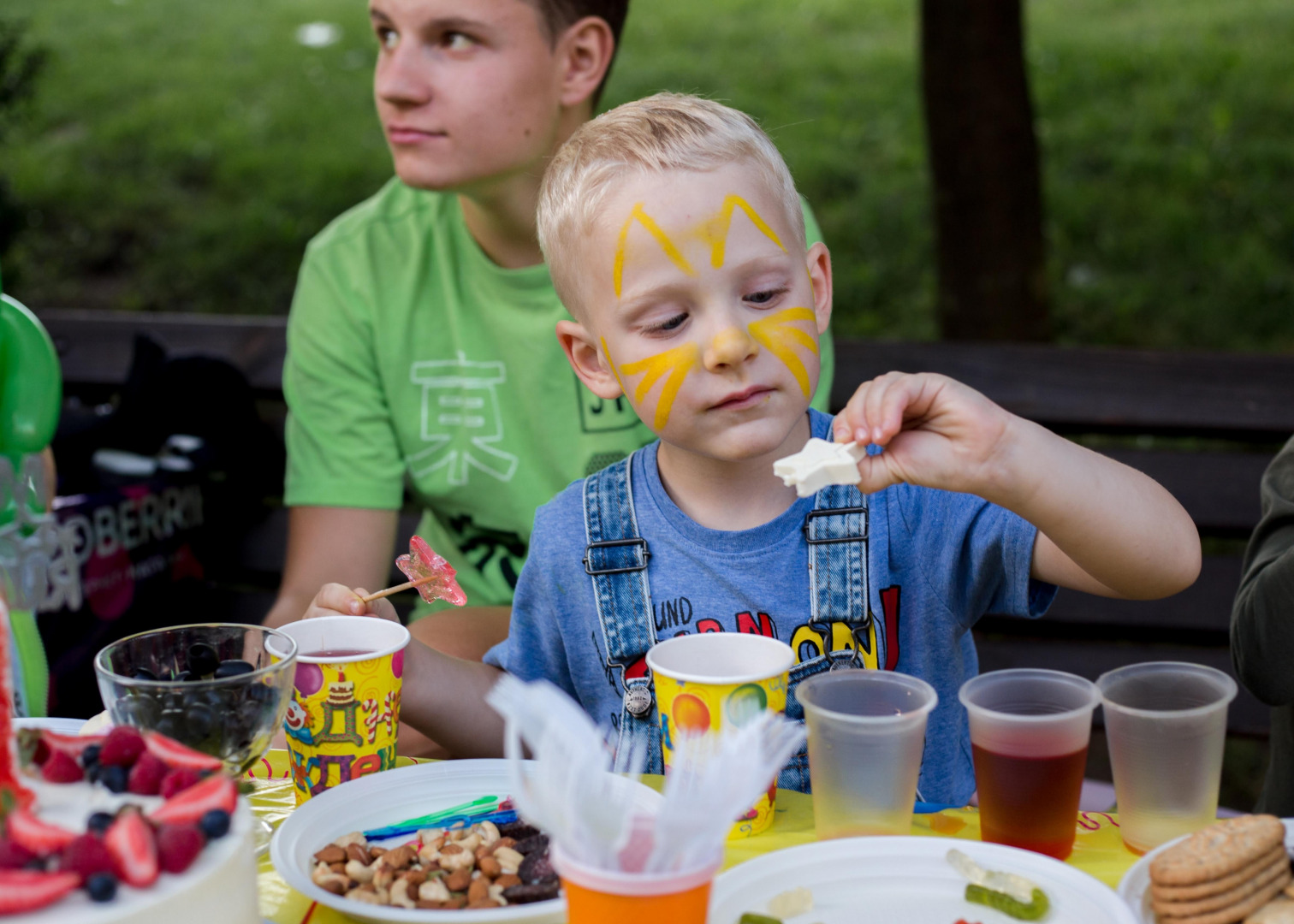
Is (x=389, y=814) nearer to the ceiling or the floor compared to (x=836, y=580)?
nearer to the floor

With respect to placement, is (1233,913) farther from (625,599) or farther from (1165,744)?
(625,599)

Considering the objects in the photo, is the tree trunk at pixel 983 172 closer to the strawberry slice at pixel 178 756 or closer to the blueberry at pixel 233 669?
the blueberry at pixel 233 669

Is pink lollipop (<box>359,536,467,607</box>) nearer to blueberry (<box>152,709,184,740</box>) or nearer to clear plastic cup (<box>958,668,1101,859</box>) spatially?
blueberry (<box>152,709,184,740</box>)

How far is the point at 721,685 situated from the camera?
133cm

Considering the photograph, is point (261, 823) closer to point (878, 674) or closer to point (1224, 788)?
point (878, 674)

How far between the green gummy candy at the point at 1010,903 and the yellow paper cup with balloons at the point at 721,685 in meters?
0.23

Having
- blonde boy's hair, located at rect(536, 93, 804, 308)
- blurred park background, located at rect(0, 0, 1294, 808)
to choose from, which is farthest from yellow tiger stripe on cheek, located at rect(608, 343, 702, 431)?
blurred park background, located at rect(0, 0, 1294, 808)

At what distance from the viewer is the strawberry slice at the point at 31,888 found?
1.01 metres

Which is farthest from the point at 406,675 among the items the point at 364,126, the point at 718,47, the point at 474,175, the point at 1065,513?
the point at 718,47

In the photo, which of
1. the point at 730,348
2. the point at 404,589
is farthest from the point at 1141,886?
the point at 404,589

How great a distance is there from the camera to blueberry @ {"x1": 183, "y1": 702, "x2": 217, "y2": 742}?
4.32ft

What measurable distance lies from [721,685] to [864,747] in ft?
0.51

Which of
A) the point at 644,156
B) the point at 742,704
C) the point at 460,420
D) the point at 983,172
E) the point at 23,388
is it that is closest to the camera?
the point at 742,704

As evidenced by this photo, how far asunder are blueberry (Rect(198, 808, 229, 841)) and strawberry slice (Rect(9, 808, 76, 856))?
0.10 metres
